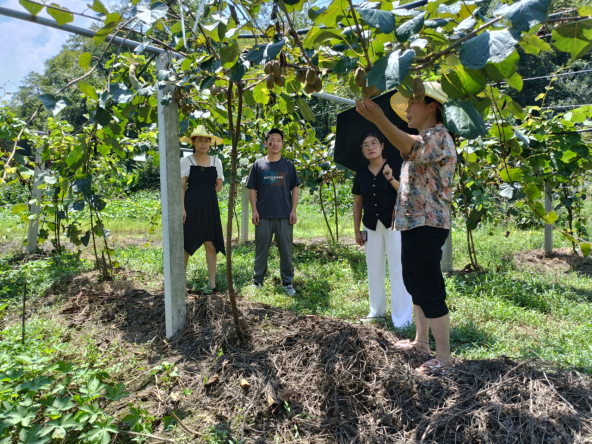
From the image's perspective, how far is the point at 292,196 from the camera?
4539 millimetres

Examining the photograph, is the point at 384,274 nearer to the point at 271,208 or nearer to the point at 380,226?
the point at 380,226

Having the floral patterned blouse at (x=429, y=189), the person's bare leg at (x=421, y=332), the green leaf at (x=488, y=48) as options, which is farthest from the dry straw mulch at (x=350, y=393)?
the green leaf at (x=488, y=48)

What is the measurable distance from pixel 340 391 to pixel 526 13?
184 centimetres

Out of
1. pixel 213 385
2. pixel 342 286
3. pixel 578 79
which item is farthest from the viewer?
pixel 578 79

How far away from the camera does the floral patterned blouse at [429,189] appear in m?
2.05

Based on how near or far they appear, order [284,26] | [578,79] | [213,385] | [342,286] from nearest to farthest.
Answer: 1. [284,26]
2. [213,385]
3. [342,286]
4. [578,79]

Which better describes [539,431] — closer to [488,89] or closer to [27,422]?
[488,89]

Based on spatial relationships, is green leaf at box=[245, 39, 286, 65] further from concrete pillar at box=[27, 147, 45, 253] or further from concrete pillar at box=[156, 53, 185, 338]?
concrete pillar at box=[27, 147, 45, 253]

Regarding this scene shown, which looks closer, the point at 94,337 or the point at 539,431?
the point at 539,431

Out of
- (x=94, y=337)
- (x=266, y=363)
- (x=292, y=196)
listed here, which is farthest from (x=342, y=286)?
(x=94, y=337)

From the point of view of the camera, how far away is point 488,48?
1107 millimetres

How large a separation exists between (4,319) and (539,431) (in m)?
4.00

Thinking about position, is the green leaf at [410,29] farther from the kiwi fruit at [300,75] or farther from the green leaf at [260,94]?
the green leaf at [260,94]

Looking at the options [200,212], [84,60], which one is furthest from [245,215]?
[84,60]
